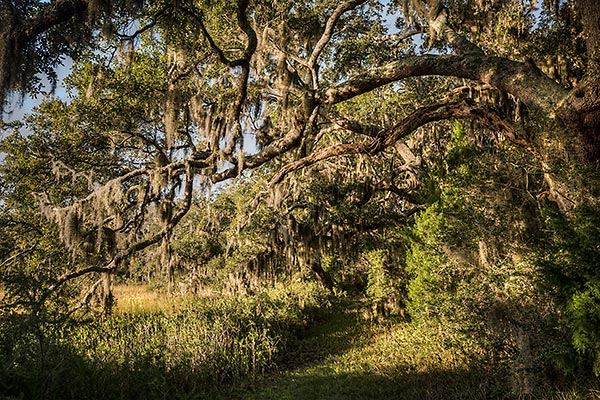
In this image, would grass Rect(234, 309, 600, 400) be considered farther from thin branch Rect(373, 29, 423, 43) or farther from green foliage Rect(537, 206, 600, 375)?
thin branch Rect(373, 29, 423, 43)

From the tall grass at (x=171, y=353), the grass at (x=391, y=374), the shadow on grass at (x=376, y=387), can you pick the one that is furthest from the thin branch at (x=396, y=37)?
the shadow on grass at (x=376, y=387)

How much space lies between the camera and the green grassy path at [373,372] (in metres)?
5.72

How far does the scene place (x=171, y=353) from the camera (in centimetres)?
676

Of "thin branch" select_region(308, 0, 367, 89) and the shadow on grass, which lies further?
"thin branch" select_region(308, 0, 367, 89)

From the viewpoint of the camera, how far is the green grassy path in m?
5.72

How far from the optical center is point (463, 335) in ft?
20.4

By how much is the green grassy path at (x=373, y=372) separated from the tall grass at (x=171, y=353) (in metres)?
0.56

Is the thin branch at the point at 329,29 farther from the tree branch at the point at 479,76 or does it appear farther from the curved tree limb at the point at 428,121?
the curved tree limb at the point at 428,121

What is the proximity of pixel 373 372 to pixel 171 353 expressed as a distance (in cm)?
345

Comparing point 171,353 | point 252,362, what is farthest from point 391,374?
point 171,353

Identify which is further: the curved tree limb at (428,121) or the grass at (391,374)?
the curved tree limb at (428,121)

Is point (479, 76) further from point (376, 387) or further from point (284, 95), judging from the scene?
point (376, 387)

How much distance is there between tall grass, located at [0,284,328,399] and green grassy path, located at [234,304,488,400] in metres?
0.56

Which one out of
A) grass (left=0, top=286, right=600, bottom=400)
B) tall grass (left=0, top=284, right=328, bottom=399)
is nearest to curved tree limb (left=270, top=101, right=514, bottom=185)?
grass (left=0, top=286, right=600, bottom=400)
